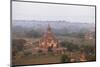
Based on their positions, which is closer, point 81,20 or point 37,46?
point 37,46

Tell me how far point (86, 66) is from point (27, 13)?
1101 mm

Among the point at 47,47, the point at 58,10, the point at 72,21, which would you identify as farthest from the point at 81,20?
the point at 47,47

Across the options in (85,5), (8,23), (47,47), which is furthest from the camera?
(85,5)

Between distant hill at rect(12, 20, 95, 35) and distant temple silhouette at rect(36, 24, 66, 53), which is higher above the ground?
distant hill at rect(12, 20, 95, 35)

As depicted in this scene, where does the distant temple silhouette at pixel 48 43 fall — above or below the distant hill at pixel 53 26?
below

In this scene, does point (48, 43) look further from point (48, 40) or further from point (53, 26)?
point (53, 26)

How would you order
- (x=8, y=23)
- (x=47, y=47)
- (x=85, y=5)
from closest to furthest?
(x=8, y=23) → (x=47, y=47) → (x=85, y=5)

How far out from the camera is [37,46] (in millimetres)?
2688

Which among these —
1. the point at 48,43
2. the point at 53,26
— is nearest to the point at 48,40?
the point at 48,43

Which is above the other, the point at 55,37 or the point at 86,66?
the point at 55,37

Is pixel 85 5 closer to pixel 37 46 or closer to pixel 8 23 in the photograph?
pixel 37 46

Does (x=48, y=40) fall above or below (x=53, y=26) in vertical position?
below

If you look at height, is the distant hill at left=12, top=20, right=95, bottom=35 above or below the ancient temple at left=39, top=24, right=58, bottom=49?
above

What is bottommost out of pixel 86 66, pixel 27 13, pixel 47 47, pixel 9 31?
pixel 86 66
